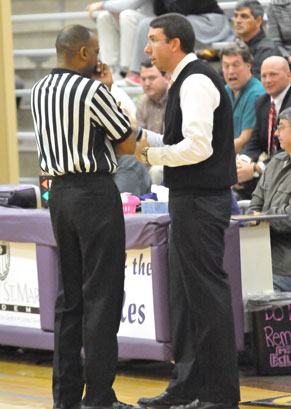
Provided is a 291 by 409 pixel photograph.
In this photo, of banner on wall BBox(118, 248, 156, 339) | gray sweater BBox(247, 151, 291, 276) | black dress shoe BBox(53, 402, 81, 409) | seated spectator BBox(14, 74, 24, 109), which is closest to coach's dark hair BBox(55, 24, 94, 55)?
banner on wall BBox(118, 248, 156, 339)

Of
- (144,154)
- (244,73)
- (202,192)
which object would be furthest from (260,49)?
(202,192)

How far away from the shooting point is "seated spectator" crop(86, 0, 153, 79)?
9.06 meters

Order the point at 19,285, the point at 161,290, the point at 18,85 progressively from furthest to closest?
the point at 18,85
the point at 19,285
the point at 161,290

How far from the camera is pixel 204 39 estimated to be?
8656 mm

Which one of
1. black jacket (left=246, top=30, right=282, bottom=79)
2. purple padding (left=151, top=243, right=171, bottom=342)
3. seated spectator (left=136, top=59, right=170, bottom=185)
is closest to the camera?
purple padding (left=151, top=243, right=171, bottom=342)

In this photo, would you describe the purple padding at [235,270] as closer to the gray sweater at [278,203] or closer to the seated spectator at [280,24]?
the gray sweater at [278,203]

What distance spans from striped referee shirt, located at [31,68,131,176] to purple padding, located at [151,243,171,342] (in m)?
0.95

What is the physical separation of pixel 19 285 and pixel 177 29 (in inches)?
78.3

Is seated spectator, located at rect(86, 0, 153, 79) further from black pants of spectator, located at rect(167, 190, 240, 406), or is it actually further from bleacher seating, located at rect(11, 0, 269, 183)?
black pants of spectator, located at rect(167, 190, 240, 406)

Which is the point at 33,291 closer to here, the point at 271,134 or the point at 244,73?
the point at 271,134

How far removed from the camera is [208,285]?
406 cm

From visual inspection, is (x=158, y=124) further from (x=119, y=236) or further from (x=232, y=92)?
(x=119, y=236)

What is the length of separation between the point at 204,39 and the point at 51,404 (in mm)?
4947

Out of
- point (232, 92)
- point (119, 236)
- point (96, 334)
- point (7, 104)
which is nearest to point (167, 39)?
point (119, 236)
